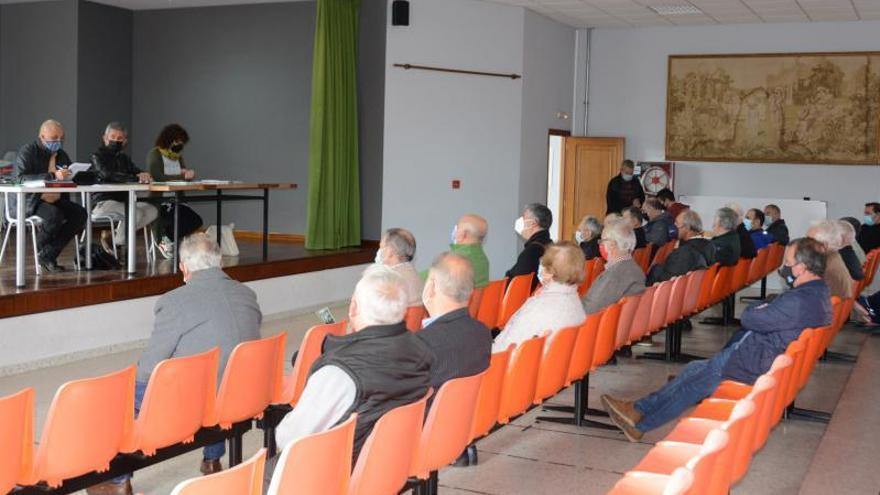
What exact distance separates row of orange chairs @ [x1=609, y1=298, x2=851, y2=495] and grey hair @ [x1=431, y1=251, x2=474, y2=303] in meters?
0.95

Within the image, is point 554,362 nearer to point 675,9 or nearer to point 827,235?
point 827,235

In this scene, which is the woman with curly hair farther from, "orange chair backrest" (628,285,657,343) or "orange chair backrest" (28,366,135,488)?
"orange chair backrest" (28,366,135,488)

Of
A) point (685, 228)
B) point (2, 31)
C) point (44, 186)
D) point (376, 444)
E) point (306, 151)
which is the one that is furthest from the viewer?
point (2, 31)

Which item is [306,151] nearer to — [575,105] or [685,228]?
[575,105]

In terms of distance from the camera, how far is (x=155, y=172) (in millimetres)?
9555

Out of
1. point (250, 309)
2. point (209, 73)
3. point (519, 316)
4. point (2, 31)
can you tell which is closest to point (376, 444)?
point (250, 309)

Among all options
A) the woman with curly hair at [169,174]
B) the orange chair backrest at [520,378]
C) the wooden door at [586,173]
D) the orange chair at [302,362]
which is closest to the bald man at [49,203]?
the woman with curly hair at [169,174]

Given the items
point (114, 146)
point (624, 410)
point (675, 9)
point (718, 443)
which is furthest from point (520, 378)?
point (675, 9)

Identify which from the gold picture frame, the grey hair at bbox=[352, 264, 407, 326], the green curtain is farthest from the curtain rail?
the grey hair at bbox=[352, 264, 407, 326]

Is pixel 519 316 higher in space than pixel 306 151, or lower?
lower

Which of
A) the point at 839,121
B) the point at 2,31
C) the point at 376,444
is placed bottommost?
the point at 376,444

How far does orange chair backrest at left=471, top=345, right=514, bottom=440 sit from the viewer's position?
414cm

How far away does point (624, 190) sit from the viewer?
13531 millimetres

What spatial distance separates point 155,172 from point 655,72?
7.86 metres
